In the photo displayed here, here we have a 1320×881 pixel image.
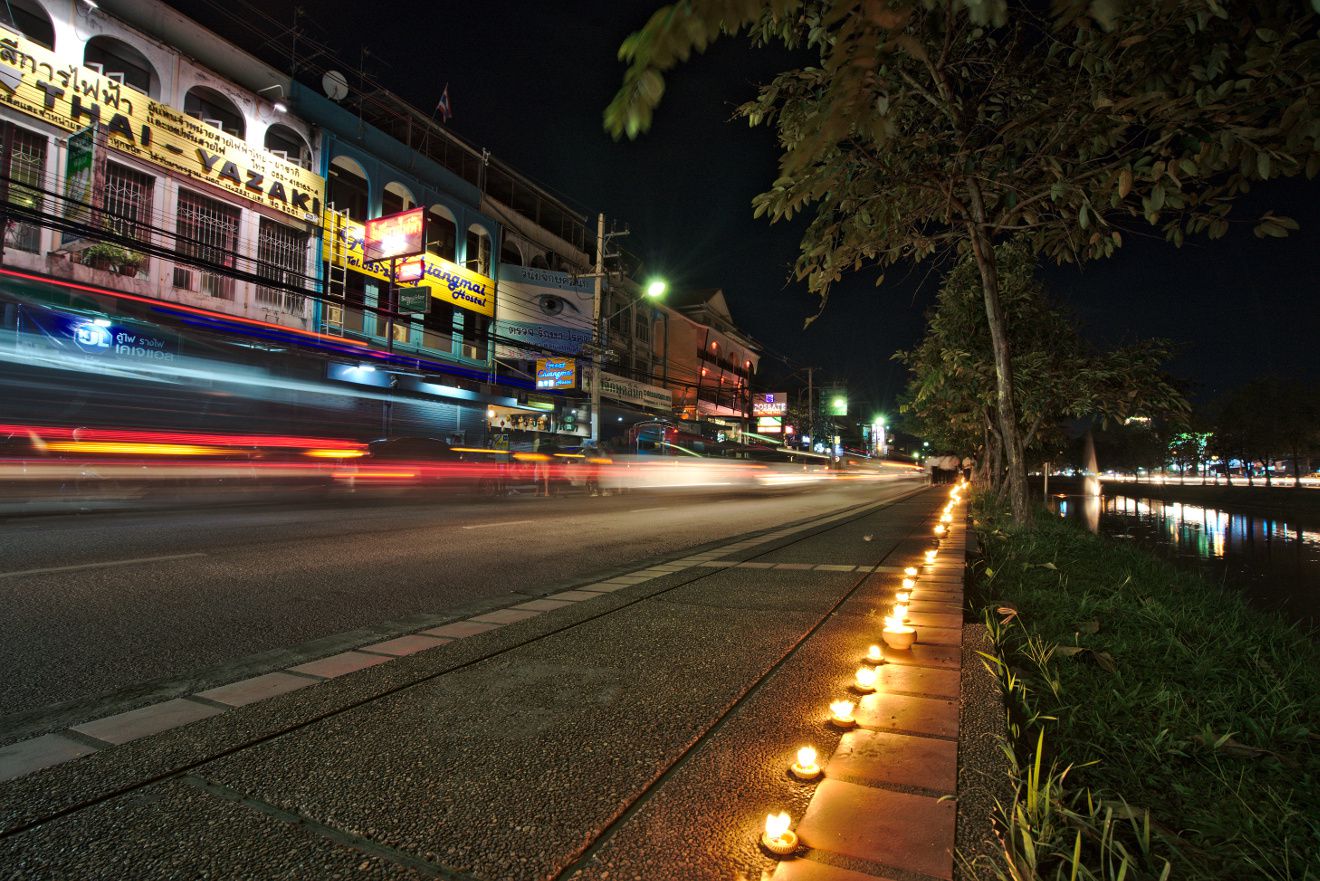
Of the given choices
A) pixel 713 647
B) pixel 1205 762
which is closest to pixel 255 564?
pixel 713 647

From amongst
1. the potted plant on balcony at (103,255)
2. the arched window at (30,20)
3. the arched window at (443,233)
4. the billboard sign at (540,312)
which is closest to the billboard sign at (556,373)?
the billboard sign at (540,312)

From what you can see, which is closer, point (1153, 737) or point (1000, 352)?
point (1153, 737)

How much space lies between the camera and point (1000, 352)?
9.10m

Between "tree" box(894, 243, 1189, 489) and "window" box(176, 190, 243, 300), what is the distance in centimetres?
1894

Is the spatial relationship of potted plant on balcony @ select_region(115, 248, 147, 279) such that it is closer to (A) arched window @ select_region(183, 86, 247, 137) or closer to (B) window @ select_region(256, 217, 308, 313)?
(B) window @ select_region(256, 217, 308, 313)

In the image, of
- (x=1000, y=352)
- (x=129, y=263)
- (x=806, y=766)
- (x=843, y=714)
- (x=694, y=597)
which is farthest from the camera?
(x=129, y=263)

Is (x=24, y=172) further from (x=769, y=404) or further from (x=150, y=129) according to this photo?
(x=769, y=404)

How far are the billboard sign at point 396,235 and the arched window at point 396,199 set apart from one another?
3008 millimetres

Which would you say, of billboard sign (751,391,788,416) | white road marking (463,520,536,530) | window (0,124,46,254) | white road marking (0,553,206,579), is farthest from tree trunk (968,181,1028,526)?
billboard sign (751,391,788,416)

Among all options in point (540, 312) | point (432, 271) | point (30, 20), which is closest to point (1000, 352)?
point (432, 271)

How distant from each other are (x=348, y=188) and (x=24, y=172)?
953 cm

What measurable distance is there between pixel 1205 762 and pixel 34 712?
521 centimetres

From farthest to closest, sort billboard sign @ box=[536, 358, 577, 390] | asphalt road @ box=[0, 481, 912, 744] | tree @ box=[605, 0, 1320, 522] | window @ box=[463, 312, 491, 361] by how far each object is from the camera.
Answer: billboard sign @ box=[536, 358, 577, 390], window @ box=[463, 312, 491, 361], asphalt road @ box=[0, 481, 912, 744], tree @ box=[605, 0, 1320, 522]

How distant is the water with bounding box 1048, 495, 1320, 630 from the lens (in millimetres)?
9453
